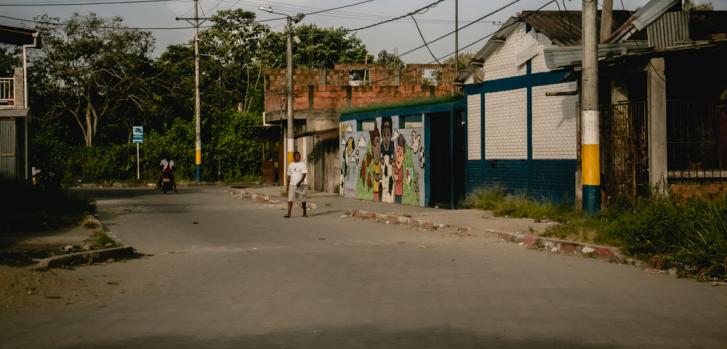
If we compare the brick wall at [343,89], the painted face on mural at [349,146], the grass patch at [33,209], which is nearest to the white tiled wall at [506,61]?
the painted face on mural at [349,146]

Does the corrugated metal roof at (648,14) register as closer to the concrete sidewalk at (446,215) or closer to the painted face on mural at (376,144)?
the concrete sidewalk at (446,215)

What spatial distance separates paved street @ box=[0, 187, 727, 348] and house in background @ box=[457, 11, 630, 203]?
525 centimetres

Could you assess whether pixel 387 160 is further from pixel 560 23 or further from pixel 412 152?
pixel 560 23

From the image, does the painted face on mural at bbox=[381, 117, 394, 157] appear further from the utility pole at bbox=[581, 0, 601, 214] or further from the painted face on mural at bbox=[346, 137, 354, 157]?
the utility pole at bbox=[581, 0, 601, 214]

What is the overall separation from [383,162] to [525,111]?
8212mm

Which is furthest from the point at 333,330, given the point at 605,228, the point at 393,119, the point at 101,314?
the point at 393,119

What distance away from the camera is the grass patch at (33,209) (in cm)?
1750

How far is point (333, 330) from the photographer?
7.30m

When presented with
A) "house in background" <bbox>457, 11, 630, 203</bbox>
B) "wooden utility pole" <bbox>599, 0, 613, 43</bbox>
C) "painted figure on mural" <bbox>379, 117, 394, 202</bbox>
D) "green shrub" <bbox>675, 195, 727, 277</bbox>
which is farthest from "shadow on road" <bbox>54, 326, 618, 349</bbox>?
"painted figure on mural" <bbox>379, 117, 394, 202</bbox>

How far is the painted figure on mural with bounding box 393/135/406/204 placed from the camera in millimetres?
27031

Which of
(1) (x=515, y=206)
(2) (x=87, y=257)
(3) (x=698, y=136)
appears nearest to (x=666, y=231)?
(3) (x=698, y=136)

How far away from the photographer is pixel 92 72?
2172 inches

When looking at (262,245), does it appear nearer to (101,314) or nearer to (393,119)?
(101,314)

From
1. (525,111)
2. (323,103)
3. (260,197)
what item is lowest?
(260,197)
